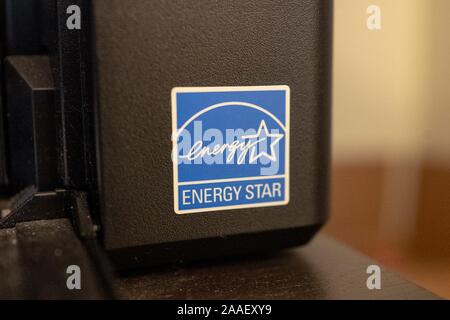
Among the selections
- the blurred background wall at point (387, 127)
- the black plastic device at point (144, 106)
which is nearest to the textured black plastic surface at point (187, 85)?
the black plastic device at point (144, 106)

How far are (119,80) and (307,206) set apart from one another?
205 mm

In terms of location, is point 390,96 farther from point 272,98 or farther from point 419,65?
point 272,98

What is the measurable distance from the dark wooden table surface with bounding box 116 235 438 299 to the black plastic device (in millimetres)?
17

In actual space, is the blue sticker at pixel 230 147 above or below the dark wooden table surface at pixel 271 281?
above

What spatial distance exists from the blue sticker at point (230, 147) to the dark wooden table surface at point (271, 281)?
0.06 meters

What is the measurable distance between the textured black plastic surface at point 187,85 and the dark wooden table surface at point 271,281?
0.02 metres

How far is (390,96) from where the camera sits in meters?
1.08

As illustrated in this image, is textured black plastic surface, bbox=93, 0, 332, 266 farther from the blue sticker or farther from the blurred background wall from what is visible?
the blurred background wall

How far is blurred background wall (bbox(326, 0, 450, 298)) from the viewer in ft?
3.33

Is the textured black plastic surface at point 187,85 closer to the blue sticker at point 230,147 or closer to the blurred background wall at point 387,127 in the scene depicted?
the blue sticker at point 230,147

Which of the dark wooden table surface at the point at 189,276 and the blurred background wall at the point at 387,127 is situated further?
the blurred background wall at the point at 387,127

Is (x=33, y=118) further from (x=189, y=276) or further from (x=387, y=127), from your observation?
(x=387, y=127)

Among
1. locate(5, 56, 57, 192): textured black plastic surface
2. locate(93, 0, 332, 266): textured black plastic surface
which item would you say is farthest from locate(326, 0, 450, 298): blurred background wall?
locate(5, 56, 57, 192): textured black plastic surface

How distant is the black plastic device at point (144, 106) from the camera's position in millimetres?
395
